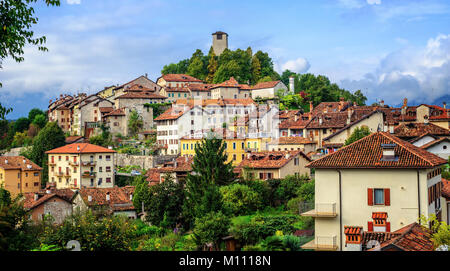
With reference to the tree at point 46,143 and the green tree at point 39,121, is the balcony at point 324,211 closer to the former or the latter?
the tree at point 46,143

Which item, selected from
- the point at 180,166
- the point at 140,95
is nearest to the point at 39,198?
the point at 180,166

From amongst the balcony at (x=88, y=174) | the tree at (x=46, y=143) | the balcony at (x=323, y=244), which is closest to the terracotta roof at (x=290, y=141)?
the balcony at (x=88, y=174)

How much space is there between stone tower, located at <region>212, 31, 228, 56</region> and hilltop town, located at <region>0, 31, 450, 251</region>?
1650cm

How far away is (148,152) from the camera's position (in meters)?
74.5

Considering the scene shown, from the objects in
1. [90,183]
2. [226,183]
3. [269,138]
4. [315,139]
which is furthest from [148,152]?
[226,183]

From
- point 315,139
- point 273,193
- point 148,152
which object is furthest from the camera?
point 148,152

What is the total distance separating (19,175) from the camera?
67188 millimetres

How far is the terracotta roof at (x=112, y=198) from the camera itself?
50397 mm

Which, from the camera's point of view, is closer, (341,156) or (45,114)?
(341,156)

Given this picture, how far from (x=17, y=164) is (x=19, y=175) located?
1.60 m

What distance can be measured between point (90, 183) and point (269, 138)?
2311cm

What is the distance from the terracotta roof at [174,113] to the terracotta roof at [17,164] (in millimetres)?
18631

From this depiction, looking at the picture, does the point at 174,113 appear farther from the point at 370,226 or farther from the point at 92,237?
the point at 92,237
